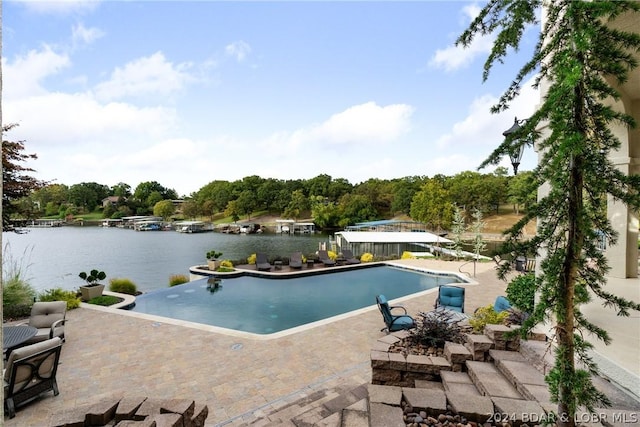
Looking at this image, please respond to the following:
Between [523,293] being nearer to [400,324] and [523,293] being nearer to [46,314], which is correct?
[400,324]

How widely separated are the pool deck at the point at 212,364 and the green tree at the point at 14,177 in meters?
3.24

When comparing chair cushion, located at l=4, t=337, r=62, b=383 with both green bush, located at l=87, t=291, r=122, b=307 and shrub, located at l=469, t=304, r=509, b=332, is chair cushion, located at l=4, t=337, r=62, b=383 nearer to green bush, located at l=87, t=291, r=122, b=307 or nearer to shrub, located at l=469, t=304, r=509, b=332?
green bush, located at l=87, t=291, r=122, b=307

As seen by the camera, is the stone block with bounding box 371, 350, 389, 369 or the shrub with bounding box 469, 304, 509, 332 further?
the shrub with bounding box 469, 304, 509, 332

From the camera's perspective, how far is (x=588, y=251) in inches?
68.7

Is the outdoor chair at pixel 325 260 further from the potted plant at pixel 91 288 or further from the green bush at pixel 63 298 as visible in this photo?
the green bush at pixel 63 298

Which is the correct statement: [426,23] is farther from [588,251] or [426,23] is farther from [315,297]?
[588,251]

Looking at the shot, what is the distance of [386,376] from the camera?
3771mm

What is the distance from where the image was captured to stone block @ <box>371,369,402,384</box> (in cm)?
375

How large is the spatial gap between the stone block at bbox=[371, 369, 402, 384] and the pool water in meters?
4.26

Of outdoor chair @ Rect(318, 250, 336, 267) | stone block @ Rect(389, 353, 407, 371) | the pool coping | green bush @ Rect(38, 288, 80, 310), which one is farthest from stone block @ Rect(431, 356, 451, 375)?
outdoor chair @ Rect(318, 250, 336, 267)

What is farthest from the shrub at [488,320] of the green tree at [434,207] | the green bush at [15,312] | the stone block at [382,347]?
the green tree at [434,207]

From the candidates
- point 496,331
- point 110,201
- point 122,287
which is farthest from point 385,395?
point 110,201

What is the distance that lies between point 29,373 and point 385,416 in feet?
14.3

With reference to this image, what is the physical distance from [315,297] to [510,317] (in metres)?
6.62
